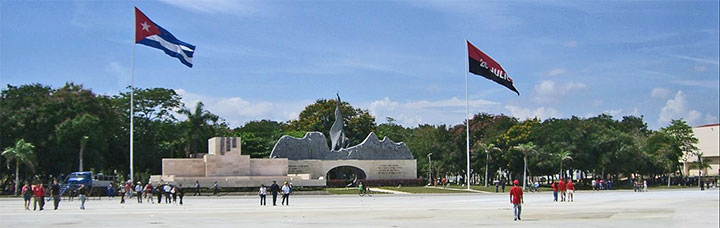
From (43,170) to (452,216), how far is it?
142 feet

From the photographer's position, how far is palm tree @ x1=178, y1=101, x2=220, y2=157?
2591 inches

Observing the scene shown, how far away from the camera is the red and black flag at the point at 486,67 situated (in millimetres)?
50844

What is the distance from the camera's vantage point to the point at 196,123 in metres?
66.1

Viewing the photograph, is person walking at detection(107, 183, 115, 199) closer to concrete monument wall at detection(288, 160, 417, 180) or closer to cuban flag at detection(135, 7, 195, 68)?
cuban flag at detection(135, 7, 195, 68)

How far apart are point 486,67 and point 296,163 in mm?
21878

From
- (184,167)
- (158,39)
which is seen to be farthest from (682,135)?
(158,39)

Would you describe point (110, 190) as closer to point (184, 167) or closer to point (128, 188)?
point (128, 188)

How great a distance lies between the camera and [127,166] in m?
69.1

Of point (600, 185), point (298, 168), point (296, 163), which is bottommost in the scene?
point (600, 185)

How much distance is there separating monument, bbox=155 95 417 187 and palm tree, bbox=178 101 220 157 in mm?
7092

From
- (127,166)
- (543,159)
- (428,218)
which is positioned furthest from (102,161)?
(428,218)

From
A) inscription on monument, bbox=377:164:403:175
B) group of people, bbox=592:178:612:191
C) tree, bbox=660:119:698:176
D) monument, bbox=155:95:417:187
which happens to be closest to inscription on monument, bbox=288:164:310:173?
monument, bbox=155:95:417:187

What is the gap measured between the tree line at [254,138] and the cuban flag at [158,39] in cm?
1338

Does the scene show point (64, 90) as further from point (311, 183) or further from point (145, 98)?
point (311, 183)
